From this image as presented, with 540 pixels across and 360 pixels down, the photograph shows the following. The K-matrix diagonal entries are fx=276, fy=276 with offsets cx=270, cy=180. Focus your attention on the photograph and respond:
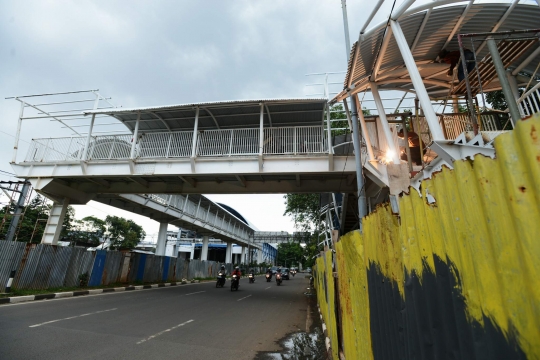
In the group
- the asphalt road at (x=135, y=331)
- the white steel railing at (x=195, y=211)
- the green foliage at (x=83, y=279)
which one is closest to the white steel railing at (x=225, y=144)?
the asphalt road at (x=135, y=331)

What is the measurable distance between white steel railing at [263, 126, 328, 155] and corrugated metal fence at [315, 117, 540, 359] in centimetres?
889

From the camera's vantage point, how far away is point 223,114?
42.8ft

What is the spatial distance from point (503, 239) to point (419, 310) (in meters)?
0.67

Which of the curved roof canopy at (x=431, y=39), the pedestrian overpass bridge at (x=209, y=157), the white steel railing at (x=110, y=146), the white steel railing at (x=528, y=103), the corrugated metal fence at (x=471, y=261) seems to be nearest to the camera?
the corrugated metal fence at (x=471, y=261)

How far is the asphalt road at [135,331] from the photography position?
4469 millimetres

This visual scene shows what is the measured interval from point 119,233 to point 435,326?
5024 centimetres

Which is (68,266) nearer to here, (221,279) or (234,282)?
(234,282)

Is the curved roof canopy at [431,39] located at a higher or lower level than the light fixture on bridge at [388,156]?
higher

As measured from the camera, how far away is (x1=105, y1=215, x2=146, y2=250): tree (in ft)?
141

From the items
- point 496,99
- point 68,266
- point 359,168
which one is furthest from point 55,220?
point 496,99

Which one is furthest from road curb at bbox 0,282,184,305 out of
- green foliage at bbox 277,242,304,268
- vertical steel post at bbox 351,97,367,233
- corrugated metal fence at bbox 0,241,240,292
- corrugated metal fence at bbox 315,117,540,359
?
green foliage at bbox 277,242,304,268

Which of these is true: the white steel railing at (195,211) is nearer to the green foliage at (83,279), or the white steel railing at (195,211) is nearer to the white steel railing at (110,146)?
the green foliage at (83,279)

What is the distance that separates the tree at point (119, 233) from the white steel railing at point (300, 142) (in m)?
39.8

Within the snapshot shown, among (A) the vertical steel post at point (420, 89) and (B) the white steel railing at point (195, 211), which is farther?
(B) the white steel railing at point (195, 211)
